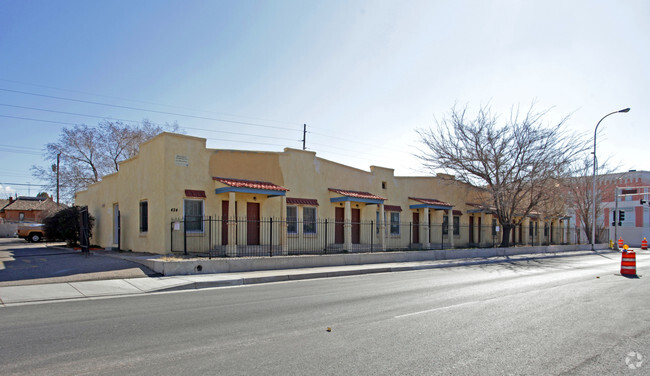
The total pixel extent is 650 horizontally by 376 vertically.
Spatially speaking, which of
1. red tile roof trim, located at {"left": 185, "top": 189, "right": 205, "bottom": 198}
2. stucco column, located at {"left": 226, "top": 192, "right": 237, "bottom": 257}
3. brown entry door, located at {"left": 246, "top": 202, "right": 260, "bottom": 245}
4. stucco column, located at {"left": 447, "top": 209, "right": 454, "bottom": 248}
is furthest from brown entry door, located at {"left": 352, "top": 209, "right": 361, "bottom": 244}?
red tile roof trim, located at {"left": 185, "top": 189, "right": 205, "bottom": 198}

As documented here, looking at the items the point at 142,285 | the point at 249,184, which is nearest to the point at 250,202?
the point at 249,184

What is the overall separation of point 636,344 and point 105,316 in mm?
8727

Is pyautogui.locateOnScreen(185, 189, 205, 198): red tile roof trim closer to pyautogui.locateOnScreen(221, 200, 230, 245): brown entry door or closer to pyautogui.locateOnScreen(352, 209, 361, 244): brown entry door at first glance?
pyautogui.locateOnScreen(221, 200, 230, 245): brown entry door

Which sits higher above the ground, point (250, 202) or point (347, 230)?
point (250, 202)

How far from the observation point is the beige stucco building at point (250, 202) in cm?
1798

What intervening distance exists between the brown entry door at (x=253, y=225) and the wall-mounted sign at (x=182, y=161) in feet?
10.6

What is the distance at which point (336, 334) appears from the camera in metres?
6.71

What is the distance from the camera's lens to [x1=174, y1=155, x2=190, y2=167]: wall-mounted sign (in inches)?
709

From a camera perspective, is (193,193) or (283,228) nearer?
(193,193)

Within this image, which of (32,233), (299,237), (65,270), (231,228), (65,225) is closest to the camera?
(65,270)

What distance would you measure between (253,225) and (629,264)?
48.4 ft

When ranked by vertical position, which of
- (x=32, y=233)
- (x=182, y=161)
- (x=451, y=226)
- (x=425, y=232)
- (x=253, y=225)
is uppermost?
(x=182, y=161)

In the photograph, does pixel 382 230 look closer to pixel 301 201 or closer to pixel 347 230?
pixel 347 230

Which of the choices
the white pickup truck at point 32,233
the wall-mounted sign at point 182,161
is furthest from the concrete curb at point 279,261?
the white pickup truck at point 32,233
